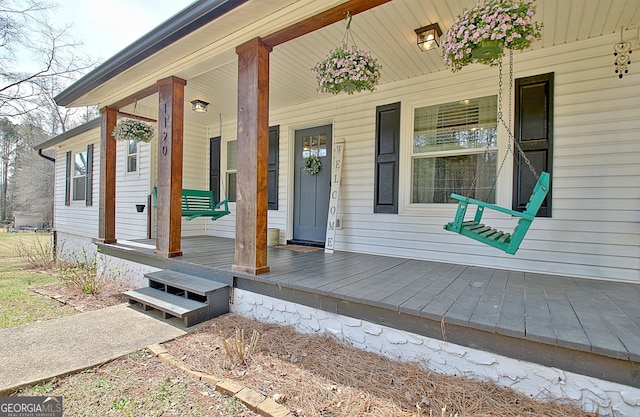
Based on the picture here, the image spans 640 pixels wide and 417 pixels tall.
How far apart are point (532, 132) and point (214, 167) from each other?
5377mm

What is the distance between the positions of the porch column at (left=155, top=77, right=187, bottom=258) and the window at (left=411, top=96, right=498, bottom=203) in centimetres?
304

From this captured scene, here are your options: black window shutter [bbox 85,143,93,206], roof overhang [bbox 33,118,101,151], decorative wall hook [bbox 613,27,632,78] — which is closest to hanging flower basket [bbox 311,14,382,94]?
decorative wall hook [bbox 613,27,632,78]

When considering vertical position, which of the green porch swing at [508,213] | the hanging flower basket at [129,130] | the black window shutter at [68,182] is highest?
the hanging flower basket at [129,130]

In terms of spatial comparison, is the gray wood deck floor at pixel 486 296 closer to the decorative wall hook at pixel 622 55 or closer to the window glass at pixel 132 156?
the decorative wall hook at pixel 622 55

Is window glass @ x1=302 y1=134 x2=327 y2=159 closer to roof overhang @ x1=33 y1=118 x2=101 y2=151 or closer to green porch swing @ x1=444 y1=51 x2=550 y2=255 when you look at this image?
green porch swing @ x1=444 y1=51 x2=550 y2=255

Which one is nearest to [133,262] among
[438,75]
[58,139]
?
[438,75]

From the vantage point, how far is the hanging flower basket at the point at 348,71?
2.58m

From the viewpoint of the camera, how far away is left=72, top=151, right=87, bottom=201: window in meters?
8.07

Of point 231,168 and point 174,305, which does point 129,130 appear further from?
point 174,305

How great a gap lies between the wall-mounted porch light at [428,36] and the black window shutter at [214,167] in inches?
176

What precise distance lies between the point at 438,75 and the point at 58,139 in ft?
31.5

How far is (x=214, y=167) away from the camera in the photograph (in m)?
6.29

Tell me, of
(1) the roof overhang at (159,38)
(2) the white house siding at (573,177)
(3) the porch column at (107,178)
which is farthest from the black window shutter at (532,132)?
(3) the porch column at (107,178)

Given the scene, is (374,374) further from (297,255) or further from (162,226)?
(162,226)
